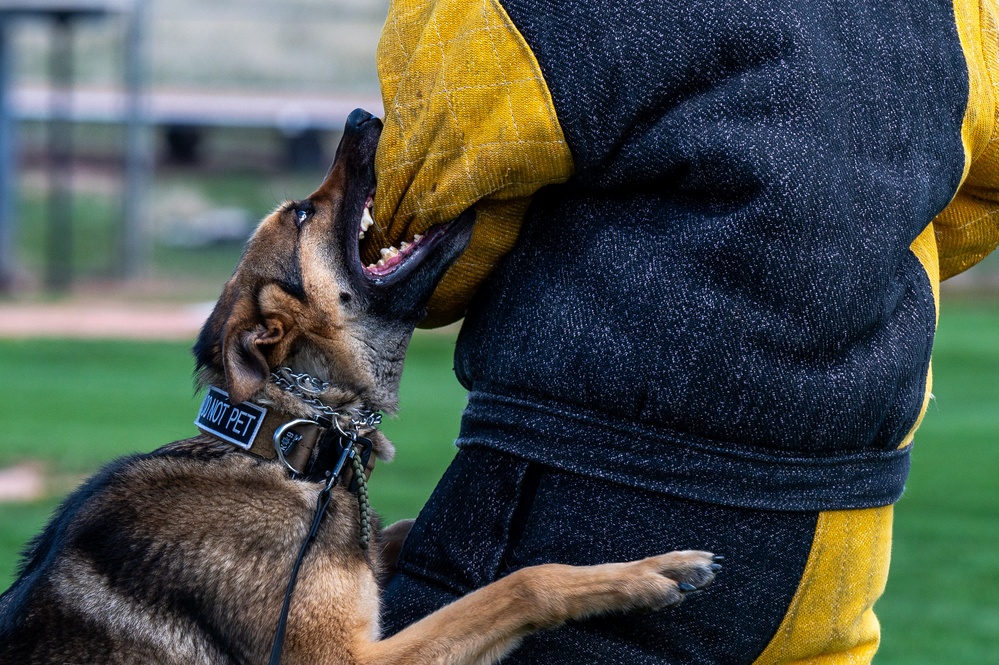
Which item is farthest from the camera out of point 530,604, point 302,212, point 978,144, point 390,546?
point 302,212

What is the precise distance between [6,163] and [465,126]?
1879 centimetres

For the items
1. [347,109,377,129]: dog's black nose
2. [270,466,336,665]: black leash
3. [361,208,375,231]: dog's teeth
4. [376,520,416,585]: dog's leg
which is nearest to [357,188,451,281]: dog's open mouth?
[361,208,375,231]: dog's teeth

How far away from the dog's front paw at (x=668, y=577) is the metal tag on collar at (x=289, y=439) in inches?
38.5

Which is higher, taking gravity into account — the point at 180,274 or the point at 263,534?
the point at 263,534

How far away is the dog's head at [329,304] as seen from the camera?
318 centimetres

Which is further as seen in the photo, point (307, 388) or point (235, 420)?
point (307, 388)

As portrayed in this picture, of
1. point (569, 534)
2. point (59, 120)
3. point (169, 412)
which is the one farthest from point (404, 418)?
point (59, 120)

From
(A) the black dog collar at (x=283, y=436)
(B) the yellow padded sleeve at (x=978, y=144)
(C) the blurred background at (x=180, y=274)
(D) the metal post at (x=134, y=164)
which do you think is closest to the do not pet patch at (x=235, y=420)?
(A) the black dog collar at (x=283, y=436)

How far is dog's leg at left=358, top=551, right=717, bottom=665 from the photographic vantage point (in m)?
2.28

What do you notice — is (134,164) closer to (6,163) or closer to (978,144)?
(6,163)

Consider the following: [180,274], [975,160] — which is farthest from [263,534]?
[180,274]

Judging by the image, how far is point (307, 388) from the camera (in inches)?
125

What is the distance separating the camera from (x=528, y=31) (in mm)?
2197

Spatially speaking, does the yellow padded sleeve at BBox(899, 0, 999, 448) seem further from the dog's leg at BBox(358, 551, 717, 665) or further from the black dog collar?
the black dog collar
